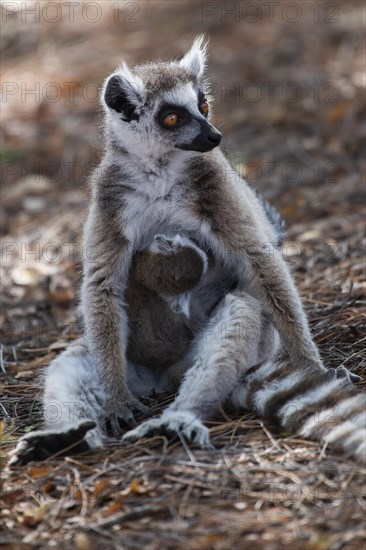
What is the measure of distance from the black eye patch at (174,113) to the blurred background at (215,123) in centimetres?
100

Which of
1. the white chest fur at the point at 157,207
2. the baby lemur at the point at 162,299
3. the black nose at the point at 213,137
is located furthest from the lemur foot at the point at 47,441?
the black nose at the point at 213,137

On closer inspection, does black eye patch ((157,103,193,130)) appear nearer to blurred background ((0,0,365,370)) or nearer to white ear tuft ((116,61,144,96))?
white ear tuft ((116,61,144,96))

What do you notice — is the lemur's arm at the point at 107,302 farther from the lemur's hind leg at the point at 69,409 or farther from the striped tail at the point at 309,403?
the striped tail at the point at 309,403

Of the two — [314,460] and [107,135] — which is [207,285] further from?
[314,460]

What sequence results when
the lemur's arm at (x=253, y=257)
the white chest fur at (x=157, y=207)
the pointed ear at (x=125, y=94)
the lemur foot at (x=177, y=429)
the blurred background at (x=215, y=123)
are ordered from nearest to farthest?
the lemur foot at (x=177, y=429)
the lemur's arm at (x=253, y=257)
the white chest fur at (x=157, y=207)
the pointed ear at (x=125, y=94)
the blurred background at (x=215, y=123)

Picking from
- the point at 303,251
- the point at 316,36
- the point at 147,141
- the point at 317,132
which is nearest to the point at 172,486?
the point at 147,141

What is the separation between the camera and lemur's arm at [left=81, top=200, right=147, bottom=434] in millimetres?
5832

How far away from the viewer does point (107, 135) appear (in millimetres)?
6488

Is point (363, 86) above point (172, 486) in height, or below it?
above

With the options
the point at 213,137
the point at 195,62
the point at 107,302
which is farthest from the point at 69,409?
the point at 195,62

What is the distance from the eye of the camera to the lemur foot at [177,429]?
4.96 meters

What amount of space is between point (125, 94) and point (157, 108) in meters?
0.27

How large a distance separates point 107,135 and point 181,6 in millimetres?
11896

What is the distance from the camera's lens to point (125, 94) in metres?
6.25
